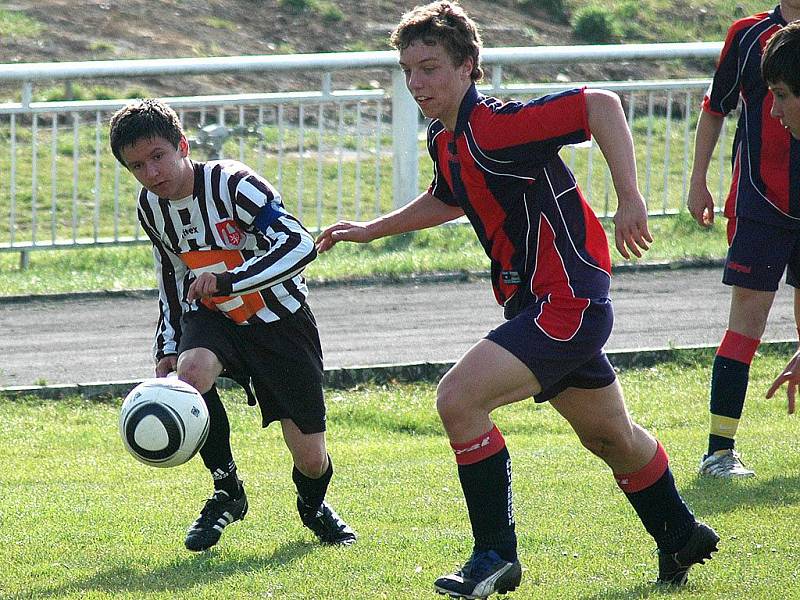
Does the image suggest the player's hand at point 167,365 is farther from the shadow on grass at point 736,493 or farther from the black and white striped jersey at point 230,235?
the shadow on grass at point 736,493

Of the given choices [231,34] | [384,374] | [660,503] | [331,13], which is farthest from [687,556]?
[331,13]

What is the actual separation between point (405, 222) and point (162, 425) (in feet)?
3.61

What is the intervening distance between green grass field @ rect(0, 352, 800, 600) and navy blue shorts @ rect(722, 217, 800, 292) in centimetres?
83

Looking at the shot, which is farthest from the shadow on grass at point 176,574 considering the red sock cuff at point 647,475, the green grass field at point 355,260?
the green grass field at point 355,260

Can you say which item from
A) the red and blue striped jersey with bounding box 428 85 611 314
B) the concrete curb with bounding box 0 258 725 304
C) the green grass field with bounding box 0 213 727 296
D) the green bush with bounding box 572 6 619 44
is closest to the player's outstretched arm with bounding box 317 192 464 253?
the red and blue striped jersey with bounding box 428 85 611 314

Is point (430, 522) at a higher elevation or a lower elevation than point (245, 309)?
lower

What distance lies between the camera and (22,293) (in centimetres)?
1039

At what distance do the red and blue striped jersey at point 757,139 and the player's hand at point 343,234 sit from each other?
192 centimetres

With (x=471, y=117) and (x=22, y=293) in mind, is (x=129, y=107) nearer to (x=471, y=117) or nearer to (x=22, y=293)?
(x=471, y=117)

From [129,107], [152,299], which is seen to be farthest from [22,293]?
[129,107]

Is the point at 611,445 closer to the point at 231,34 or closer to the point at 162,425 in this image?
the point at 162,425

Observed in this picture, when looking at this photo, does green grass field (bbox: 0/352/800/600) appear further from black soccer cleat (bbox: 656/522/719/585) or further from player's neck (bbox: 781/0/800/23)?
player's neck (bbox: 781/0/800/23)

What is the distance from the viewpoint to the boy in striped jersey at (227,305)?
5.11 metres

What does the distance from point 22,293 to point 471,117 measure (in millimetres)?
6637
